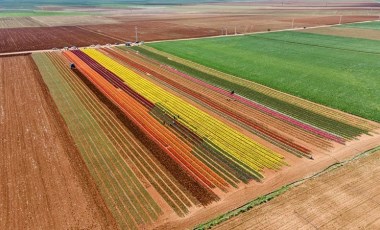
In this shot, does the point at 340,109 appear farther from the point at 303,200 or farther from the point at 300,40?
the point at 300,40

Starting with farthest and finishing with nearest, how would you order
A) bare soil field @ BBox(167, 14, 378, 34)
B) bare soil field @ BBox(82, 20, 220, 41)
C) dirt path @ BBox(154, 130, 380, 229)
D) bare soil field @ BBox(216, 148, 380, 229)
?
bare soil field @ BBox(167, 14, 378, 34)
bare soil field @ BBox(82, 20, 220, 41)
dirt path @ BBox(154, 130, 380, 229)
bare soil field @ BBox(216, 148, 380, 229)

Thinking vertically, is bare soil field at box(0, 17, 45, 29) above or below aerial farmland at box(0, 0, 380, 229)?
above

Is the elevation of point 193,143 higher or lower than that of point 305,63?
lower

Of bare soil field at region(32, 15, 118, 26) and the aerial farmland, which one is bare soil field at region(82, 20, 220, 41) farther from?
the aerial farmland

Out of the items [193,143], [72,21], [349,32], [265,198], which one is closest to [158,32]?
[72,21]

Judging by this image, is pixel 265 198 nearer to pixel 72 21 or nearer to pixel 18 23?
pixel 72 21

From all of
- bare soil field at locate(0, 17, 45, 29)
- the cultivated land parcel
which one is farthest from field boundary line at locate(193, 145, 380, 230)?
bare soil field at locate(0, 17, 45, 29)

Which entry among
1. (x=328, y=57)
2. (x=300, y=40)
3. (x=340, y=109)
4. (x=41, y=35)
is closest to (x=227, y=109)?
(x=340, y=109)

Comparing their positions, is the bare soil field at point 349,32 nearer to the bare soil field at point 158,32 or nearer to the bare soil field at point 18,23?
the bare soil field at point 158,32
